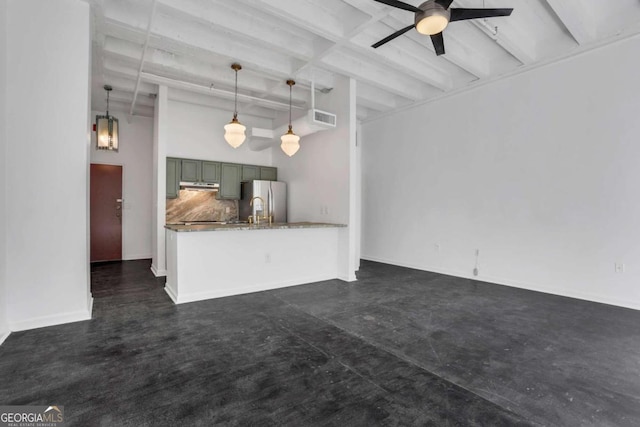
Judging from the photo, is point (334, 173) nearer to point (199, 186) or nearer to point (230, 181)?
point (230, 181)

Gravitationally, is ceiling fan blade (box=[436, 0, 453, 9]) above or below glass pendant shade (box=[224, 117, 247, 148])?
above

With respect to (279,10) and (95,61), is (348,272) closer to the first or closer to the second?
(279,10)

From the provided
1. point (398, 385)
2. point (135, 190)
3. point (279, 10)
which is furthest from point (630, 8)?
point (135, 190)

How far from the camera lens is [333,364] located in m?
2.24

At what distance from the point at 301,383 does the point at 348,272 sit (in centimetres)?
298

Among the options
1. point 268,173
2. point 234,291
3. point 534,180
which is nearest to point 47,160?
point 234,291

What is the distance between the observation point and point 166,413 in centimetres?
169

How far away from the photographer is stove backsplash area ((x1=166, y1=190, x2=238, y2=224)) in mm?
6328

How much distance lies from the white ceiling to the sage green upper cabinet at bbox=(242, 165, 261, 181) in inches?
65.4

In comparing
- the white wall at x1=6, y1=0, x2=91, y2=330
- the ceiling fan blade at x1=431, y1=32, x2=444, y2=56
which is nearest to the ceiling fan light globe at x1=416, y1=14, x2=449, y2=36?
the ceiling fan blade at x1=431, y1=32, x2=444, y2=56

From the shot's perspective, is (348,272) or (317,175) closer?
(348,272)

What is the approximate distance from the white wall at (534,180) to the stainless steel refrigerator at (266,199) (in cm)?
240

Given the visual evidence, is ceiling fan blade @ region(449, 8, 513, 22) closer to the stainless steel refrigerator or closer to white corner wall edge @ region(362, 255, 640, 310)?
white corner wall edge @ region(362, 255, 640, 310)

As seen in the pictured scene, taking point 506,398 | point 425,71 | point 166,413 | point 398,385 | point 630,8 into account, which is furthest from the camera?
point 425,71
